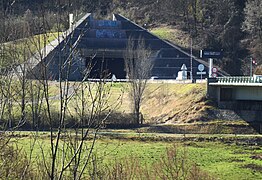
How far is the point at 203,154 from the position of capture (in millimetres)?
32062

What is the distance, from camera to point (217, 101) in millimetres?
44812

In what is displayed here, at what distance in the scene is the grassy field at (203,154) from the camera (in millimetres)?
26641

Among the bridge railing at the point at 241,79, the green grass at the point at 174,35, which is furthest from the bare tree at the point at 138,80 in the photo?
the green grass at the point at 174,35

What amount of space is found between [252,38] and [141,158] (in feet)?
182

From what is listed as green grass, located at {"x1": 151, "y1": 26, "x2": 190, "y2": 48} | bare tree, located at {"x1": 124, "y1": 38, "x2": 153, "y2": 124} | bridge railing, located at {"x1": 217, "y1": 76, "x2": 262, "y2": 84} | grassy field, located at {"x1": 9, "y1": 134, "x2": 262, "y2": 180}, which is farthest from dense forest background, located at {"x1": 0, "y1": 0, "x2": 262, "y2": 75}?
grassy field, located at {"x1": 9, "y1": 134, "x2": 262, "y2": 180}

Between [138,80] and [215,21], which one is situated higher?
[215,21]

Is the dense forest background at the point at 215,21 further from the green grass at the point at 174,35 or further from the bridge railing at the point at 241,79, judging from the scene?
the bridge railing at the point at 241,79

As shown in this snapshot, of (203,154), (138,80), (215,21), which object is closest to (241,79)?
(138,80)

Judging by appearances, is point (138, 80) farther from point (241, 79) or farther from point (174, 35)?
point (174, 35)

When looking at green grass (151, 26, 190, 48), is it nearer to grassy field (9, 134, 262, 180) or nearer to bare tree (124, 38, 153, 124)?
bare tree (124, 38, 153, 124)

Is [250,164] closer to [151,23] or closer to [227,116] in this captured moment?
[227,116]

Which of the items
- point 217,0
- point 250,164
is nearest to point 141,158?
point 250,164

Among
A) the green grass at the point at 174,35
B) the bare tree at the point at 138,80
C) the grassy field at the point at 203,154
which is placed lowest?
the grassy field at the point at 203,154

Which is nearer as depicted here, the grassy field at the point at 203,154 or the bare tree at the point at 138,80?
the grassy field at the point at 203,154
